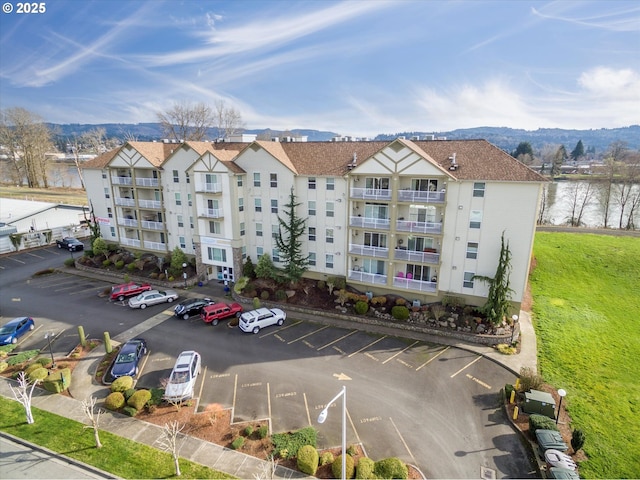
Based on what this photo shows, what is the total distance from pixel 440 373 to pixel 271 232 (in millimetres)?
20468

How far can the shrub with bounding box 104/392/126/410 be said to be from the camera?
63.9 ft

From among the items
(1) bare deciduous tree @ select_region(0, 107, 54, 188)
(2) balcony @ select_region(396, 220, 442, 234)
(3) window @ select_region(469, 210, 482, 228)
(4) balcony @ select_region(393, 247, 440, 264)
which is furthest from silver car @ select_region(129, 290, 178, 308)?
(1) bare deciduous tree @ select_region(0, 107, 54, 188)

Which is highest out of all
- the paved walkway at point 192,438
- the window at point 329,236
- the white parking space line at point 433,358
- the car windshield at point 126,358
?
the window at point 329,236

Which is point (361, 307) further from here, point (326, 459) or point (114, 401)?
point (114, 401)

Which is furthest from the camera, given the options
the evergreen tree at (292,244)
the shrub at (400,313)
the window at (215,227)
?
the window at (215,227)

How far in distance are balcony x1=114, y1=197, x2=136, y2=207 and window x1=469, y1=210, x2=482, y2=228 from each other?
37.6 m

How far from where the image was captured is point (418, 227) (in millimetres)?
29625

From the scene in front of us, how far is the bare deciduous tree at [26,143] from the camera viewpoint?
255 feet

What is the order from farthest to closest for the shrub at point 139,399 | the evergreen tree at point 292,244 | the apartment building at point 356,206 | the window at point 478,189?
the evergreen tree at point 292,244, the apartment building at point 356,206, the window at point 478,189, the shrub at point 139,399

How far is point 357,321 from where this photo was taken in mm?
30062

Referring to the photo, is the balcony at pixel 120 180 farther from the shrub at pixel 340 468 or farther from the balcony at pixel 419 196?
the shrub at pixel 340 468

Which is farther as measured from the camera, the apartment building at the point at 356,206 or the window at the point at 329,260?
the window at the point at 329,260

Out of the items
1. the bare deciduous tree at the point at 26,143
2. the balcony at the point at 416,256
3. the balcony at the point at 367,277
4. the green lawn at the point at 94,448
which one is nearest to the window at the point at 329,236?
the balcony at the point at 367,277

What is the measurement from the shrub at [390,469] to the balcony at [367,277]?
670 inches
